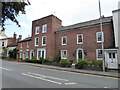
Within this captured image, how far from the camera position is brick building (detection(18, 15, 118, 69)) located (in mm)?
16594

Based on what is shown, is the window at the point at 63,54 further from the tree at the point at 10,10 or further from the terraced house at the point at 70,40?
the tree at the point at 10,10

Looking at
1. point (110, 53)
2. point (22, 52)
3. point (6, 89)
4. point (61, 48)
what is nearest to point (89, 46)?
point (110, 53)

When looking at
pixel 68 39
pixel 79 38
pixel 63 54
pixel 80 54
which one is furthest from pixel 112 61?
pixel 63 54

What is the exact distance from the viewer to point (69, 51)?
790 inches

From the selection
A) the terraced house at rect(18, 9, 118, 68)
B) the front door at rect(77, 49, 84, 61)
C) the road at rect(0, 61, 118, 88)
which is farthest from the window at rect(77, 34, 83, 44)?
the road at rect(0, 61, 118, 88)

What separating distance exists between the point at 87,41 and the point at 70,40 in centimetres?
391

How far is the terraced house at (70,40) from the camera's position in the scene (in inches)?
634

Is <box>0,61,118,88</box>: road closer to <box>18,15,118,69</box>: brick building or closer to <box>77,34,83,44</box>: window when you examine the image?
<box>18,15,118,69</box>: brick building

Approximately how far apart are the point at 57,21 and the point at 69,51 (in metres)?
9.94

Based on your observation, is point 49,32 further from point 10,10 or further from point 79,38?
point 10,10

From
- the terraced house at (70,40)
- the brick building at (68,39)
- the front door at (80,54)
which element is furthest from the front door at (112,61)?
the front door at (80,54)

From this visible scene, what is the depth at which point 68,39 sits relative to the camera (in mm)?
20719

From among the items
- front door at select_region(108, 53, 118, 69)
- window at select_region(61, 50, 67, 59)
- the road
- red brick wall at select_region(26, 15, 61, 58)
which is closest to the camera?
the road

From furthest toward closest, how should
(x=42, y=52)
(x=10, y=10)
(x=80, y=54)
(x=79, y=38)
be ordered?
(x=42, y=52)
(x=79, y=38)
(x=80, y=54)
(x=10, y=10)
